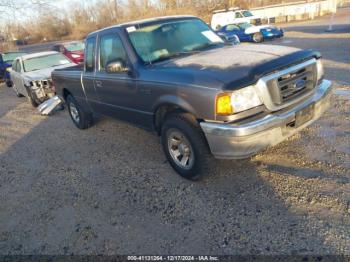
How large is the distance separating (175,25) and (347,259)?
3555 millimetres

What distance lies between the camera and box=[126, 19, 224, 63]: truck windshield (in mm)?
3900

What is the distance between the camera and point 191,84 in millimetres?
3061

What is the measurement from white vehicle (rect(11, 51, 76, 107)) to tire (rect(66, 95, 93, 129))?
2.79m

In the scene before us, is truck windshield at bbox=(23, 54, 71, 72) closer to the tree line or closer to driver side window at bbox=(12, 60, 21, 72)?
driver side window at bbox=(12, 60, 21, 72)

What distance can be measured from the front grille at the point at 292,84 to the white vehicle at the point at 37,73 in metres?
7.37

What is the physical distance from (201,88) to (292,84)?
1.05 metres

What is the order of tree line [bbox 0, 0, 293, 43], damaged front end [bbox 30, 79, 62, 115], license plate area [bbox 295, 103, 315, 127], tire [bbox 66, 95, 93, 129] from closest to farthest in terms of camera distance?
license plate area [bbox 295, 103, 315, 127], tire [bbox 66, 95, 93, 129], damaged front end [bbox 30, 79, 62, 115], tree line [bbox 0, 0, 293, 43]

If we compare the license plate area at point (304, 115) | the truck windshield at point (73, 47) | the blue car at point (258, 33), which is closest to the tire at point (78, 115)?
the license plate area at point (304, 115)

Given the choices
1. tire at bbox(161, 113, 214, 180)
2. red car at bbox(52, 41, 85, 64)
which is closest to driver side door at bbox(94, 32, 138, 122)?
tire at bbox(161, 113, 214, 180)

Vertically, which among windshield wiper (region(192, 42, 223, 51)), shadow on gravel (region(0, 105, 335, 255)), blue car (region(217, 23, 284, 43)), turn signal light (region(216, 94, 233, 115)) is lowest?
shadow on gravel (region(0, 105, 335, 255))

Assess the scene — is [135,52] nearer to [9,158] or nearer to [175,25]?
[175,25]

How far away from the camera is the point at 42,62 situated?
9414mm

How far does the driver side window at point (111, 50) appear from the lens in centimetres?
407

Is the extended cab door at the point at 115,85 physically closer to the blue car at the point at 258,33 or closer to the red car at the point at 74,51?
the red car at the point at 74,51
